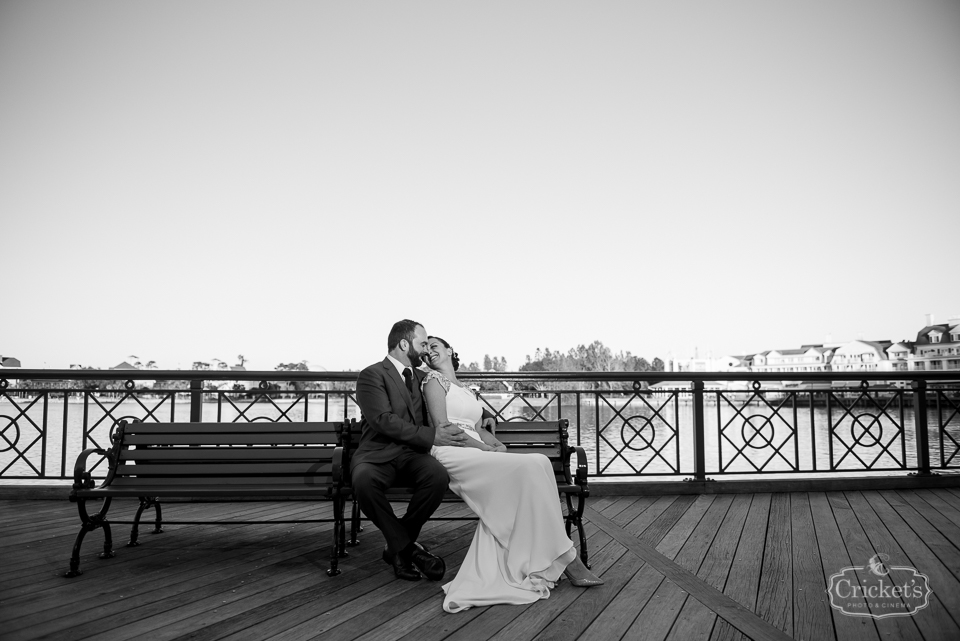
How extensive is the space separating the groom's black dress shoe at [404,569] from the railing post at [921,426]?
17.7 feet

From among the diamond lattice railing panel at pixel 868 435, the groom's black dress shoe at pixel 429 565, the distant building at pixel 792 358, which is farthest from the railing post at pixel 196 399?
the distant building at pixel 792 358

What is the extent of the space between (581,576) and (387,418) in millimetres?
1418

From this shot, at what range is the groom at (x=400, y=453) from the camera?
311cm

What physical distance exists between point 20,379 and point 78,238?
26685 mm

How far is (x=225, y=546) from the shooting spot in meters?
3.68

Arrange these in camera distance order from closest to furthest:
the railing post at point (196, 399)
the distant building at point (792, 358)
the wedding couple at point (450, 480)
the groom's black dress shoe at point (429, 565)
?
1. the wedding couple at point (450, 480)
2. the groom's black dress shoe at point (429, 565)
3. the railing post at point (196, 399)
4. the distant building at point (792, 358)

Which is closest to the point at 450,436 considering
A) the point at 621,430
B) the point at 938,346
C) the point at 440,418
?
the point at 440,418

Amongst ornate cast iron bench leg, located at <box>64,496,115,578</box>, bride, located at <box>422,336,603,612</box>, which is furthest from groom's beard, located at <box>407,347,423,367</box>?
ornate cast iron bench leg, located at <box>64,496,115,578</box>

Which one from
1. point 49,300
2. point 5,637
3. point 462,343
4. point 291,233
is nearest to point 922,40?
point 5,637

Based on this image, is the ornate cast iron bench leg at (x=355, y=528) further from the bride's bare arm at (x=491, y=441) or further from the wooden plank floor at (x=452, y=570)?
the bride's bare arm at (x=491, y=441)

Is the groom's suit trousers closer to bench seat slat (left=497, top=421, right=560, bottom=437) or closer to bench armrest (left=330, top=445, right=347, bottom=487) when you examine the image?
bench armrest (left=330, top=445, right=347, bottom=487)

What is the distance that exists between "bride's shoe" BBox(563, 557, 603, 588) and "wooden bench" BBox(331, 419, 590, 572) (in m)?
Answer: 0.14

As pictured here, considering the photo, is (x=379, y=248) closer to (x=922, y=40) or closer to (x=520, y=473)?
(x=922, y=40)

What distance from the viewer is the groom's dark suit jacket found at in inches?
131
